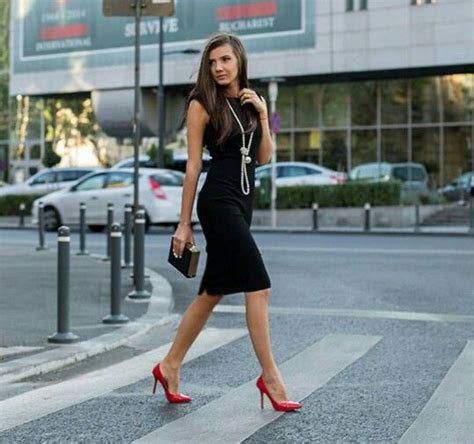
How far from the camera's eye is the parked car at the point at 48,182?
3494 centimetres

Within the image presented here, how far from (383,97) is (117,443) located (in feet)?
130

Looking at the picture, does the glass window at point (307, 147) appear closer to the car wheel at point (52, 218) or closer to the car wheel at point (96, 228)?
the car wheel at point (96, 228)

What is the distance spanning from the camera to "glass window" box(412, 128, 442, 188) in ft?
137

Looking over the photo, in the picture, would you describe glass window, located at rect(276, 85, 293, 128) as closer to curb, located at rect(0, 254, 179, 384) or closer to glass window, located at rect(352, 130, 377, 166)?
glass window, located at rect(352, 130, 377, 166)

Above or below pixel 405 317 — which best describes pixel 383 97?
above

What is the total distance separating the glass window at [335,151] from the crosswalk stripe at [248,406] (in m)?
36.7

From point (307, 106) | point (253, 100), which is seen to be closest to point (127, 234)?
point (253, 100)

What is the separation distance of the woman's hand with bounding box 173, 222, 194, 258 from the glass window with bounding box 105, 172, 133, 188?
19.2m

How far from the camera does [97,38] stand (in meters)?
48.0

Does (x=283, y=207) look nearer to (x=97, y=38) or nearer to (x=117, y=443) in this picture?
(x=97, y=38)

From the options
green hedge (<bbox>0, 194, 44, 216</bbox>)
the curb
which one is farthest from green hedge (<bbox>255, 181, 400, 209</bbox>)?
the curb

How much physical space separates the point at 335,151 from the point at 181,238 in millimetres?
39289

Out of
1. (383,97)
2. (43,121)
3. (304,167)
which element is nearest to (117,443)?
(304,167)

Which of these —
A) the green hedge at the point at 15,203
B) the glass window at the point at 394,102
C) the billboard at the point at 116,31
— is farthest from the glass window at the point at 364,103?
the green hedge at the point at 15,203
